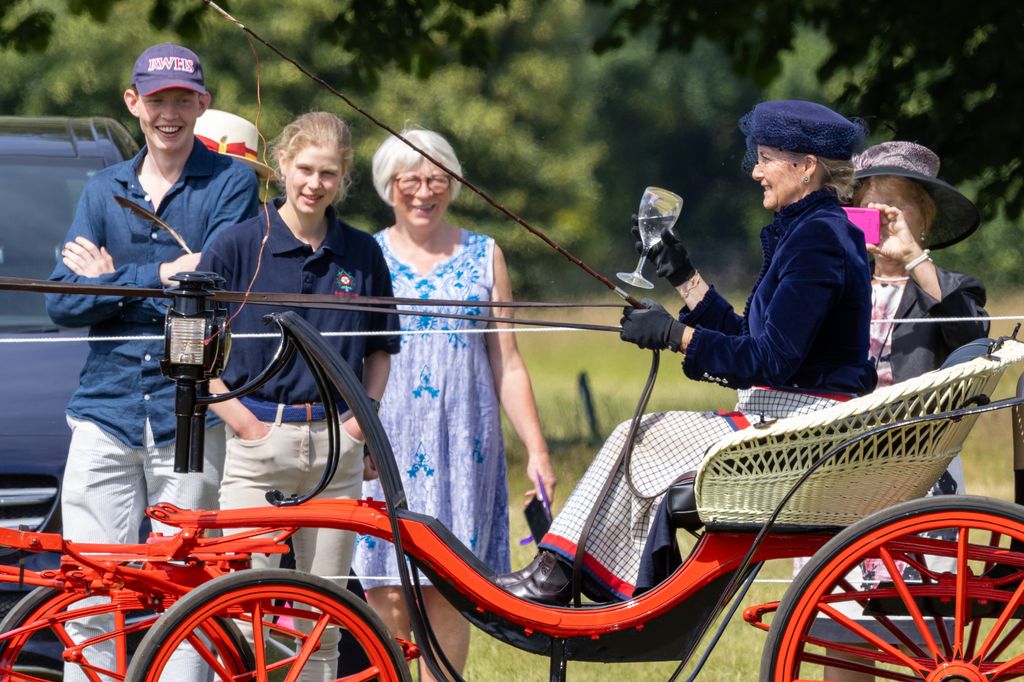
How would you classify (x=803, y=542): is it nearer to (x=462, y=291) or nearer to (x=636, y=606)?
(x=636, y=606)

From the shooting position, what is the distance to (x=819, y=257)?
3.38 meters

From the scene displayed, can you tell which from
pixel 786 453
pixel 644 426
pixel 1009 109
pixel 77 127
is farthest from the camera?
pixel 1009 109

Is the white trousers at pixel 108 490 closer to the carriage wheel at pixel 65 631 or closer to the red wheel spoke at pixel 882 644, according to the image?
the carriage wheel at pixel 65 631

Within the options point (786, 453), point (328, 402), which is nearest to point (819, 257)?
point (786, 453)

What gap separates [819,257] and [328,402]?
1.13 meters

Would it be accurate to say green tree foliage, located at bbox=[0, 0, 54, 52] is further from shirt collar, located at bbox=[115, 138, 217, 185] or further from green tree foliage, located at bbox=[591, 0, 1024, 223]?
shirt collar, located at bbox=[115, 138, 217, 185]

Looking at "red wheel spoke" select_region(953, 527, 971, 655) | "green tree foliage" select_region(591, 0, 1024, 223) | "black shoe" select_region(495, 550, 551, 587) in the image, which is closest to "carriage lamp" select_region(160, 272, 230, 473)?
"black shoe" select_region(495, 550, 551, 587)

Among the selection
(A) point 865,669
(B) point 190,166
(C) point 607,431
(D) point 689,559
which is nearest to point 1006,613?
(A) point 865,669

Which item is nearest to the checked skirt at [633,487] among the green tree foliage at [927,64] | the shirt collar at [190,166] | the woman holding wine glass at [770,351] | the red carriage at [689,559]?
the woman holding wine glass at [770,351]

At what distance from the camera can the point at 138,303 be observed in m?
4.25

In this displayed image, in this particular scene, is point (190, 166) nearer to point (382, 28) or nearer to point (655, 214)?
Answer: point (655, 214)

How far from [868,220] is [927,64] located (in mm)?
4209

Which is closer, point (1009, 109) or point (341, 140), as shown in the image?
point (341, 140)

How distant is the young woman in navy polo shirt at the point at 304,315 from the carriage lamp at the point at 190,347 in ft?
2.73
